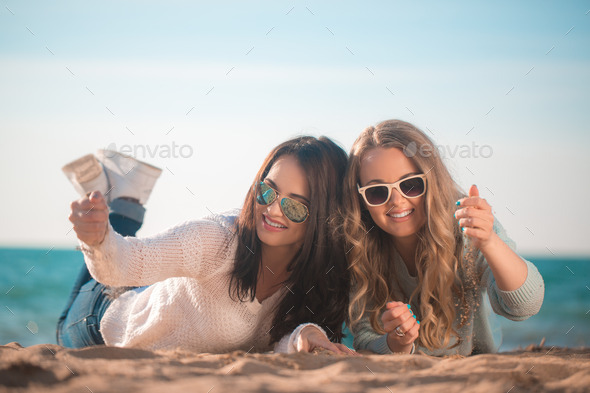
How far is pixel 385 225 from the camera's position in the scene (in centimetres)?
332

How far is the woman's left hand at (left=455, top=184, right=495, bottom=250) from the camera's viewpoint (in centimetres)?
279

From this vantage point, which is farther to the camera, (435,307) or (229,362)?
(435,307)

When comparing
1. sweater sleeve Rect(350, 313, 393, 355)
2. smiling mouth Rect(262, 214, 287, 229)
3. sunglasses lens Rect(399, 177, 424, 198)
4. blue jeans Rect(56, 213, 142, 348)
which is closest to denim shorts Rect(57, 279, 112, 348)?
blue jeans Rect(56, 213, 142, 348)

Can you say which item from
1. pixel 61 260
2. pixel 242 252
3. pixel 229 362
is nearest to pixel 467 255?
pixel 242 252

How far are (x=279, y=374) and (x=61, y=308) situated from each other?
533 inches

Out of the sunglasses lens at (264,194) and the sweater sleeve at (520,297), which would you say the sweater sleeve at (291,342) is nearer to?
the sunglasses lens at (264,194)

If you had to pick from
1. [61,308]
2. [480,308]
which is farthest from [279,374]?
[61,308]

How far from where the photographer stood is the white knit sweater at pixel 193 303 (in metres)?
2.99

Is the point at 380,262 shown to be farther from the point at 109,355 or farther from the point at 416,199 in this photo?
the point at 109,355

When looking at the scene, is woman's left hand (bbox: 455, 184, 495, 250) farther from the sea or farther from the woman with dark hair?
the sea

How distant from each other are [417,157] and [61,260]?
73.2ft

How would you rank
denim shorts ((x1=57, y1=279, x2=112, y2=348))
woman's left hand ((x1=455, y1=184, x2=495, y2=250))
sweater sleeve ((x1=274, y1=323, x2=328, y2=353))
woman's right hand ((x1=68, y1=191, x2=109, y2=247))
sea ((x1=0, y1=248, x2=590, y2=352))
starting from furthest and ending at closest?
sea ((x1=0, y1=248, x2=590, y2=352)) < denim shorts ((x1=57, y1=279, x2=112, y2=348)) < sweater sleeve ((x1=274, y1=323, x2=328, y2=353)) < woman's left hand ((x1=455, y1=184, x2=495, y2=250)) < woman's right hand ((x1=68, y1=191, x2=109, y2=247))

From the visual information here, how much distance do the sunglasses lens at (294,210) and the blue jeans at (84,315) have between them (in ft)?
5.42

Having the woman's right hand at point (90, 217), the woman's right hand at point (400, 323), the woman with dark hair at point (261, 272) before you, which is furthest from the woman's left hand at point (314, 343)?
the woman's right hand at point (90, 217)
